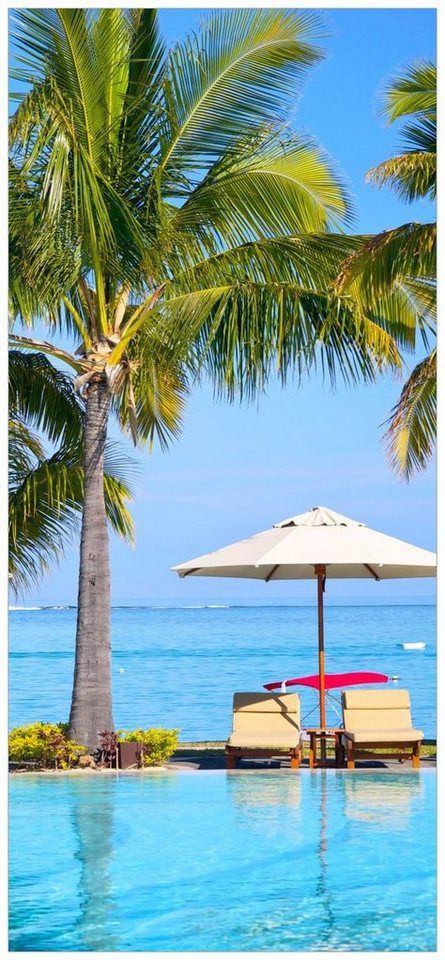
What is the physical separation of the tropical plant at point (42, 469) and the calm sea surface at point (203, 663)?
9.13m

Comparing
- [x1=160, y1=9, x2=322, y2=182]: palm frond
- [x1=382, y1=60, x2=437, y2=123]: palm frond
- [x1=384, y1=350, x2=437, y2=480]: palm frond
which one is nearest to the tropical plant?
[x1=160, y1=9, x2=322, y2=182]: palm frond

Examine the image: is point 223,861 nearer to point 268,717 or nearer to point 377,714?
point 268,717

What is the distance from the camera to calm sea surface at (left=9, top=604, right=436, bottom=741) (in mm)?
32469

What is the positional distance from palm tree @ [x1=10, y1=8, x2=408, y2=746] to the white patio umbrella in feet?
4.25

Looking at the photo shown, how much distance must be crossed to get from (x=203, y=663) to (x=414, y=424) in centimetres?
3725

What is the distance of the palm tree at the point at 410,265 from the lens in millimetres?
10312

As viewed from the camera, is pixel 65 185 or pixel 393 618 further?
pixel 393 618

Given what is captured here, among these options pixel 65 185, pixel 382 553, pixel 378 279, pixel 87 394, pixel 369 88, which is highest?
pixel 369 88

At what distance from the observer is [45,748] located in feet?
36.1

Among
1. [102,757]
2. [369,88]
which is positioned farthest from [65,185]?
[102,757]

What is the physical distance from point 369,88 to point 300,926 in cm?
953

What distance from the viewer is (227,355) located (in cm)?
1177

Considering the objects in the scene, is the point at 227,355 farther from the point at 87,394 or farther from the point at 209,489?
the point at 209,489

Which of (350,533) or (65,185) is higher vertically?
(65,185)
